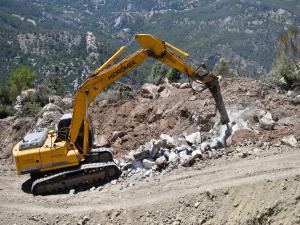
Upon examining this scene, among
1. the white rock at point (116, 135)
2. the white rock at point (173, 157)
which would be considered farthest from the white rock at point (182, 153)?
the white rock at point (116, 135)

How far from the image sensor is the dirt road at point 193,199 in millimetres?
11820

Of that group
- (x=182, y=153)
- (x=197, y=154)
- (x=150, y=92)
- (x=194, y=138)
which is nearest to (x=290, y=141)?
(x=197, y=154)

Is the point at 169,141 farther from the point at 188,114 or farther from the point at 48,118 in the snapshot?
the point at 48,118

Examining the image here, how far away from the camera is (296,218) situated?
11078mm

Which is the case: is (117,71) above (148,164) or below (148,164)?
above

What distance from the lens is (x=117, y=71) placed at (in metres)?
16.1

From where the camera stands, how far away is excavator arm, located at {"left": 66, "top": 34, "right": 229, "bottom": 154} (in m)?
15.9

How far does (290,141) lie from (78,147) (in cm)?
696

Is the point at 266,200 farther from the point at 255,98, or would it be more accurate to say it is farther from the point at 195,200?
the point at 255,98

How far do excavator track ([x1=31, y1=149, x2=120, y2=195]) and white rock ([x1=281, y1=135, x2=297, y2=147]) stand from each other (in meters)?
5.52

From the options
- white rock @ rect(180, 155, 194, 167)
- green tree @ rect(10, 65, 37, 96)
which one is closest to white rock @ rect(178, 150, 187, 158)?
white rock @ rect(180, 155, 194, 167)

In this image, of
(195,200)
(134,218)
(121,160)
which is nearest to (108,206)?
(134,218)

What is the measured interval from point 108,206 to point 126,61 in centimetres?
487

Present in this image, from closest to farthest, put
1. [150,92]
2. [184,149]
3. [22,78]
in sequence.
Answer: [184,149]
[150,92]
[22,78]
